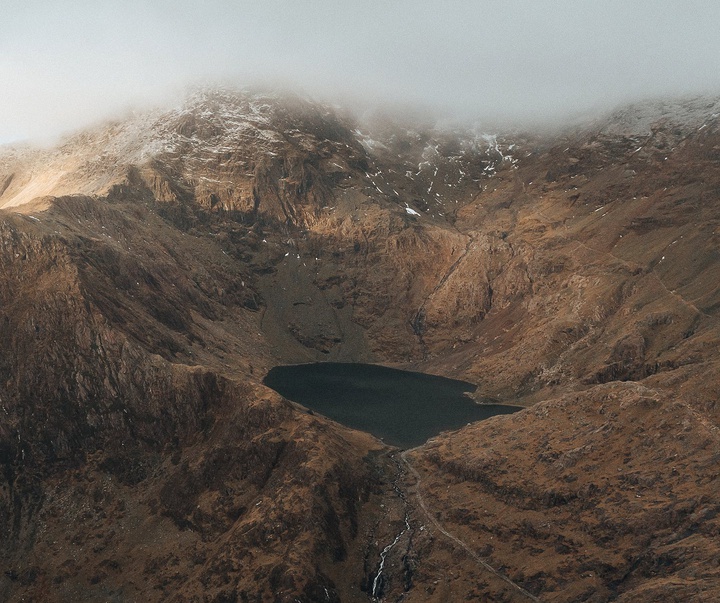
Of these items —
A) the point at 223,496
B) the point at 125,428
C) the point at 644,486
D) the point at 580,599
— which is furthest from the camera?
the point at 125,428

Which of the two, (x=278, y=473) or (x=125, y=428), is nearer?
(x=278, y=473)

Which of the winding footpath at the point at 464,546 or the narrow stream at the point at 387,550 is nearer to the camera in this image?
the winding footpath at the point at 464,546

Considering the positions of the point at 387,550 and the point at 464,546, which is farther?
the point at 387,550

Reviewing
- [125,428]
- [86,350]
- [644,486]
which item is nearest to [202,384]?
[125,428]

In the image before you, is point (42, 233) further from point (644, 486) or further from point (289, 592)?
point (644, 486)

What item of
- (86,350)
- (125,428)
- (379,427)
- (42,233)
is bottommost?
(379,427)

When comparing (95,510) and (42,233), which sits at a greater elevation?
(42,233)

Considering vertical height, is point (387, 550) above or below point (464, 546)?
below

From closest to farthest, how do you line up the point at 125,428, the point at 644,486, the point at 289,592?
the point at 289,592 → the point at 644,486 → the point at 125,428

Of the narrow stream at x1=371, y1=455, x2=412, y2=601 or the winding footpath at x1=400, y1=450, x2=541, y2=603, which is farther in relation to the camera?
the narrow stream at x1=371, y1=455, x2=412, y2=601

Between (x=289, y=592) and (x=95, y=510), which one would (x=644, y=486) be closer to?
(x=289, y=592)

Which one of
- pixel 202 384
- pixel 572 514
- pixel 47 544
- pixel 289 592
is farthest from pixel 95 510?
pixel 572 514
